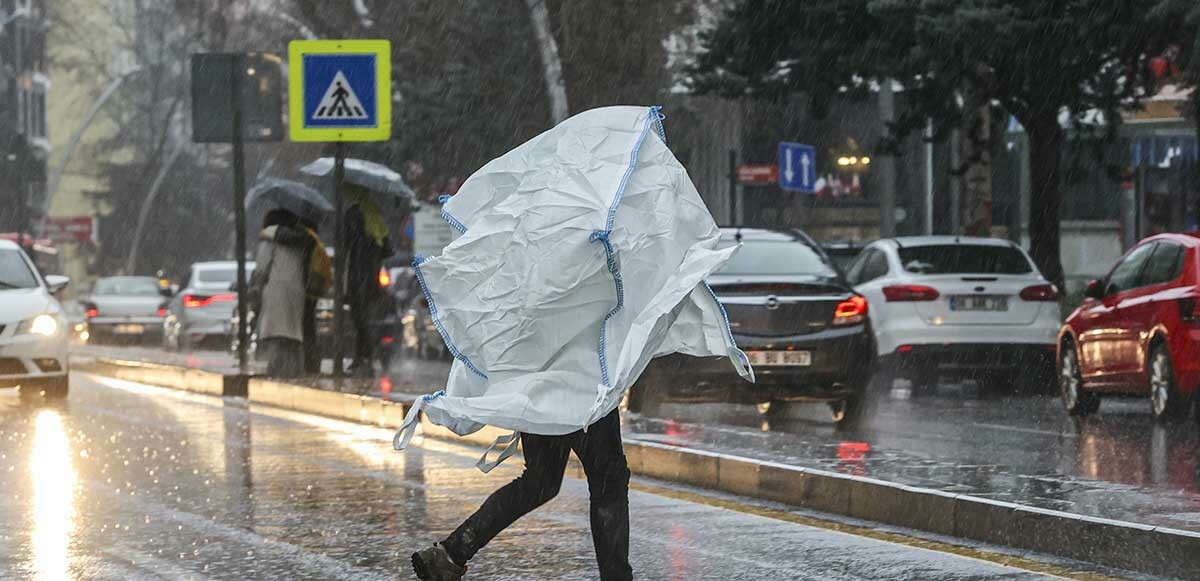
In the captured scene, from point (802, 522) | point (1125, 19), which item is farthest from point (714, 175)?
point (802, 522)

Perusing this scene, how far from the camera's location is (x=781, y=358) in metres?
14.9

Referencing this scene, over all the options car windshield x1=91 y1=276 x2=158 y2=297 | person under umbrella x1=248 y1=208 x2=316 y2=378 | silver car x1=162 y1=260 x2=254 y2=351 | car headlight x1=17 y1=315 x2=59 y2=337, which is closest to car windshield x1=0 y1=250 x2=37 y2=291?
car headlight x1=17 y1=315 x2=59 y2=337

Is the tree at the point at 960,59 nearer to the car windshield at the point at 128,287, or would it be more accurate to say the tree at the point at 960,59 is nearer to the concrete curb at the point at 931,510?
the concrete curb at the point at 931,510

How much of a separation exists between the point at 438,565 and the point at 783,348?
7961 millimetres

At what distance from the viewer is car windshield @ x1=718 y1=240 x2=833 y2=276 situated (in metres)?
15.6

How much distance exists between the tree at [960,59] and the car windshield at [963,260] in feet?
5.95

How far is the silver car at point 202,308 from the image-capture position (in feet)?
113

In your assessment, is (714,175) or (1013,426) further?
(714,175)

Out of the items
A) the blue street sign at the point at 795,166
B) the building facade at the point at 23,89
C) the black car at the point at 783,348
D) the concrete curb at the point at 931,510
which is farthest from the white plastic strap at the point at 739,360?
the building facade at the point at 23,89

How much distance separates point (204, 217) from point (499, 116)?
55.2 meters

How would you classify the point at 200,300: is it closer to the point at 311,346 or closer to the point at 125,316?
the point at 125,316

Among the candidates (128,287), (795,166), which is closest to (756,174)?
(795,166)

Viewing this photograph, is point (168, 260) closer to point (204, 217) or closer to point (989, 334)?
point (204, 217)

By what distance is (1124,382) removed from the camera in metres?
15.8
